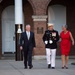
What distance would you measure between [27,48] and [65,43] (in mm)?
1643

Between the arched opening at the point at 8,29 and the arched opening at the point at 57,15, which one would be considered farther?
the arched opening at the point at 8,29

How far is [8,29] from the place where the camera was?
2620 centimetres

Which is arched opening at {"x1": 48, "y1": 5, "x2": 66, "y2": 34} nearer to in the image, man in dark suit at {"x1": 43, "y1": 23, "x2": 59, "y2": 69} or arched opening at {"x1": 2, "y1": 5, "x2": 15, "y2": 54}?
arched opening at {"x1": 2, "y1": 5, "x2": 15, "y2": 54}

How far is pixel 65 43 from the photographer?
16203 millimetres

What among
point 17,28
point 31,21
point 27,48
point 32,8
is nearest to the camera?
Answer: point 27,48

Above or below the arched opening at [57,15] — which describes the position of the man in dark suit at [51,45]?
below

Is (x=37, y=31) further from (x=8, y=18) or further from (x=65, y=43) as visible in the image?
(x=65, y=43)

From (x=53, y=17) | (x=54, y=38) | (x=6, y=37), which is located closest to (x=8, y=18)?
(x=6, y=37)

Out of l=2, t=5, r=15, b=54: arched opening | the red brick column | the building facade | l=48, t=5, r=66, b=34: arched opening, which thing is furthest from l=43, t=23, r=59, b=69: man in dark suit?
l=2, t=5, r=15, b=54: arched opening

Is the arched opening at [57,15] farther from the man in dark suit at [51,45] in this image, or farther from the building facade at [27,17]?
the man in dark suit at [51,45]

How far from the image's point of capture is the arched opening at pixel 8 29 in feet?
85.8

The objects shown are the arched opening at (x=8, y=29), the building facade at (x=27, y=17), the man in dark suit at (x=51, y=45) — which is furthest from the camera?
the arched opening at (x=8, y=29)

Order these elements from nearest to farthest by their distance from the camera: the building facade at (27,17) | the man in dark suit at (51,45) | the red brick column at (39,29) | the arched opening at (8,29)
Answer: the man in dark suit at (51,45)
the red brick column at (39,29)
the building facade at (27,17)
the arched opening at (8,29)

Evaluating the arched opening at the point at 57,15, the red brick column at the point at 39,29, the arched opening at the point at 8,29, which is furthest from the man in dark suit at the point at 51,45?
the arched opening at the point at 8,29
